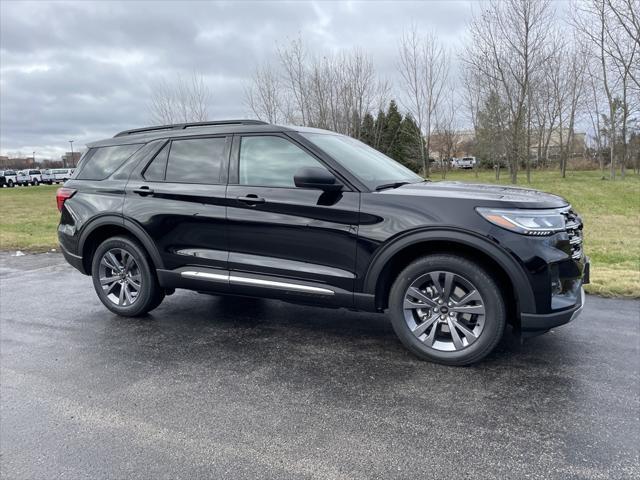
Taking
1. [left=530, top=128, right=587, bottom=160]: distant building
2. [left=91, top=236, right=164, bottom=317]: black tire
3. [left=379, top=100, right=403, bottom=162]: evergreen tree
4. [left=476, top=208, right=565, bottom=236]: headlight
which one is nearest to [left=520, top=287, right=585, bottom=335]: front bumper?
[left=476, top=208, right=565, bottom=236]: headlight

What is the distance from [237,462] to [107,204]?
318 cm

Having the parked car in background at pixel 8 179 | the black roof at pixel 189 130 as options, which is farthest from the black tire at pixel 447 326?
the parked car in background at pixel 8 179

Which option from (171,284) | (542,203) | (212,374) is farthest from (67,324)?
(542,203)

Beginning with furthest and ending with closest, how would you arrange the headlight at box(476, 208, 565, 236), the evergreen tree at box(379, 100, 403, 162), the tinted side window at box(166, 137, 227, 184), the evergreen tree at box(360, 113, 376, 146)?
the evergreen tree at box(379, 100, 403, 162)
the evergreen tree at box(360, 113, 376, 146)
the tinted side window at box(166, 137, 227, 184)
the headlight at box(476, 208, 565, 236)

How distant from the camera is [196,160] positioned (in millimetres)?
4312

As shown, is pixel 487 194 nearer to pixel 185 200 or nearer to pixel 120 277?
pixel 185 200

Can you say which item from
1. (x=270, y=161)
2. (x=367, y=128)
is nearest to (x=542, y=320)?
(x=270, y=161)

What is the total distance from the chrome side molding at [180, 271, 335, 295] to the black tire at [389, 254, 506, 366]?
0.54 metres

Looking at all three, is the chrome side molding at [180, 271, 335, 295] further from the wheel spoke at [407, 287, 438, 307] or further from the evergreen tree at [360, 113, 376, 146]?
the evergreen tree at [360, 113, 376, 146]

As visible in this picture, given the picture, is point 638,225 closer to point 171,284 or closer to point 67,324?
point 171,284

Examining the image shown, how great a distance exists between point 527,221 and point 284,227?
1.80 metres

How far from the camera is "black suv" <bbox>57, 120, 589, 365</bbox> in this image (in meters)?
3.23

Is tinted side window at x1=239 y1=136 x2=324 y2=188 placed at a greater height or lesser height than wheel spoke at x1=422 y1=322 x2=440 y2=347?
greater

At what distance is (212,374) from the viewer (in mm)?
3426
